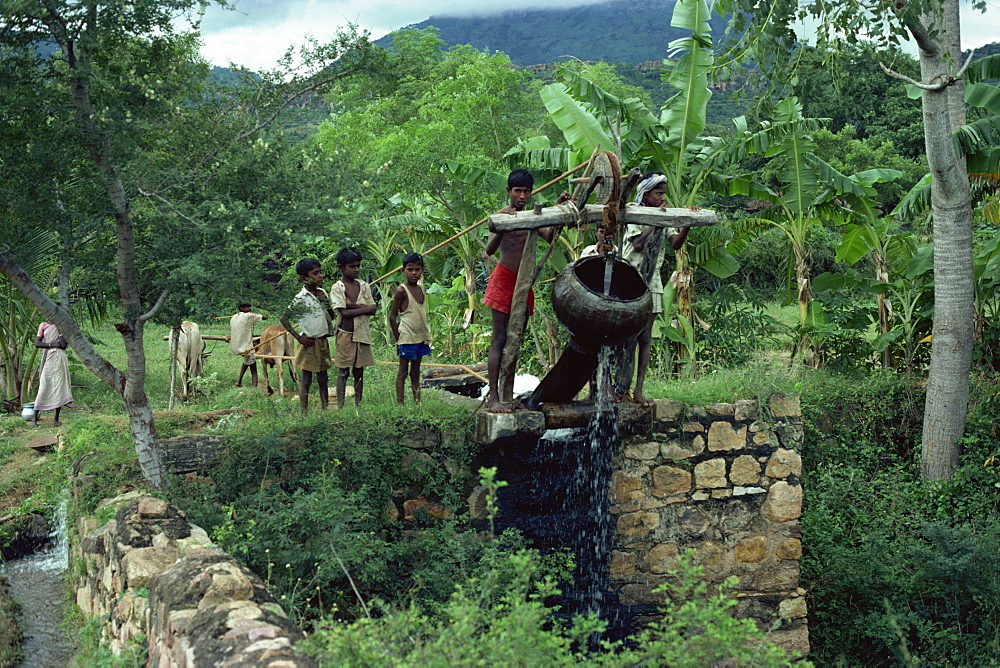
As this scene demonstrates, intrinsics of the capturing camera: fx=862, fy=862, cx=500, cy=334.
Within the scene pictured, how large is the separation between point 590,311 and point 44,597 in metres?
4.74

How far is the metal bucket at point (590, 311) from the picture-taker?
591cm

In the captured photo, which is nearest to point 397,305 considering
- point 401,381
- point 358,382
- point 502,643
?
point 401,381

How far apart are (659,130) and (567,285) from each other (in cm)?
475

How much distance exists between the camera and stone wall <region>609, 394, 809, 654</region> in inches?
287

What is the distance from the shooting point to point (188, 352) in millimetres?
11883

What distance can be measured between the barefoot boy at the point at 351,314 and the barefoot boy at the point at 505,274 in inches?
54.4

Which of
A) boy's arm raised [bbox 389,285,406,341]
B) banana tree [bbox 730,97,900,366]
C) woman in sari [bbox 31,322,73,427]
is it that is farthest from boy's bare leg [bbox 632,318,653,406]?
woman in sari [bbox 31,322,73,427]

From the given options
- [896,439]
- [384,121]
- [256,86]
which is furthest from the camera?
[384,121]

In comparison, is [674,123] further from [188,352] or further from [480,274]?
[188,352]

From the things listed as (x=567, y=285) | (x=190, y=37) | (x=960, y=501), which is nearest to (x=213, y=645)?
(x=567, y=285)

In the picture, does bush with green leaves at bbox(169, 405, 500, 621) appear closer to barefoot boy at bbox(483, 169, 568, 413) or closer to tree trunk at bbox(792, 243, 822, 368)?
barefoot boy at bbox(483, 169, 568, 413)

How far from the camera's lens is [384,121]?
91.9ft

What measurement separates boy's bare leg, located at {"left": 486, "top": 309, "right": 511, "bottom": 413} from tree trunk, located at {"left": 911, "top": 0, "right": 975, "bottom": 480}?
16.3 feet

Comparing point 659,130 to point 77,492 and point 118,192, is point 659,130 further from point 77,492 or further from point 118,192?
point 77,492
